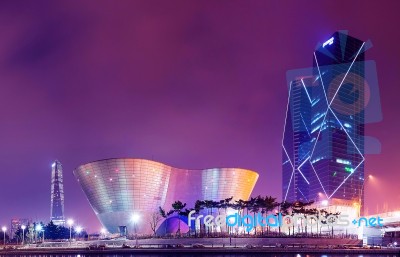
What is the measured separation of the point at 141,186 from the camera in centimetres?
16238

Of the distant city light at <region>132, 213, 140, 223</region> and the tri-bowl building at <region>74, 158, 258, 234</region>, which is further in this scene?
the distant city light at <region>132, 213, 140, 223</region>

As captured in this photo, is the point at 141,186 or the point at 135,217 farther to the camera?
the point at 135,217

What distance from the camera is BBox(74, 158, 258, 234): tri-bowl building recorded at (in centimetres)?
15988

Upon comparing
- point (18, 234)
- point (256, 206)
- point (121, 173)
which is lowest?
point (18, 234)

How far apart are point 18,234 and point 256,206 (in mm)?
115743

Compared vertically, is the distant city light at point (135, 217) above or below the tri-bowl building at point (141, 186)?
below

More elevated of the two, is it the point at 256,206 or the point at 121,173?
the point at 121,173

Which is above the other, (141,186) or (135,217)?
(141,186)

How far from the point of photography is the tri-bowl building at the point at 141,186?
525ft

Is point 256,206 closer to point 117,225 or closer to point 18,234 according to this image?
point 117,225

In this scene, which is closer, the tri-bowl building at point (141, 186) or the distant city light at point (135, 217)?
the tri-bowl building at point (141, 186)

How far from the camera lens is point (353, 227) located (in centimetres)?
13462

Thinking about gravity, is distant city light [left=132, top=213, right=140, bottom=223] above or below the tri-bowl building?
below

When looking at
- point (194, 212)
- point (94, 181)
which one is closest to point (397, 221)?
point (194, 212)
